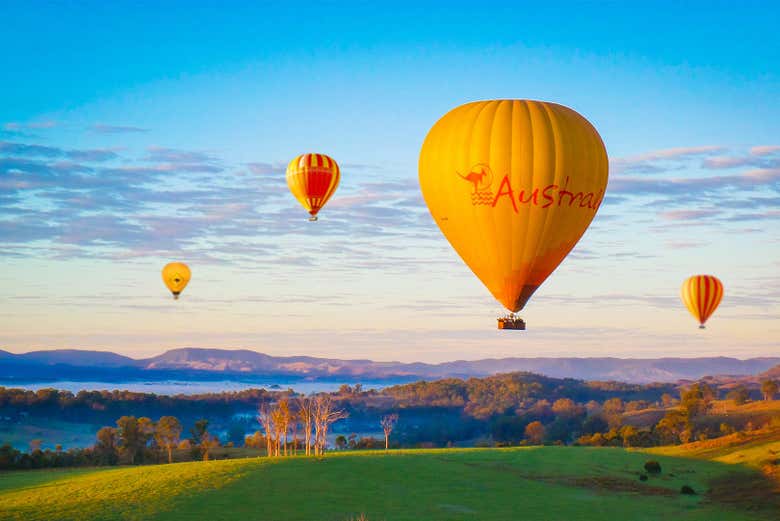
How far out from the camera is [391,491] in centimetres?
6288

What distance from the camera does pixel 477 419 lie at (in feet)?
646

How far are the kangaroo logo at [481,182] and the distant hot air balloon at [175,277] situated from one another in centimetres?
3695

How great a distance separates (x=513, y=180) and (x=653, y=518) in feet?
91.1

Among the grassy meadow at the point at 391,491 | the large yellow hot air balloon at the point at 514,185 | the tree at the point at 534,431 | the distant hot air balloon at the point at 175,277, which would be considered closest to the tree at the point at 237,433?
the tree at the point at 534,431

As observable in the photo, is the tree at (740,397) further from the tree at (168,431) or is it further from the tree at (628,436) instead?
the tree at (168,431)

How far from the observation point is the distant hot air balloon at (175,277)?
72.2m

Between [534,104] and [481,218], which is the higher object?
[534,104]

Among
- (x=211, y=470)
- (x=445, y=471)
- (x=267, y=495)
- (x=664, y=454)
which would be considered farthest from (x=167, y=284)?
(x=664, y=454)

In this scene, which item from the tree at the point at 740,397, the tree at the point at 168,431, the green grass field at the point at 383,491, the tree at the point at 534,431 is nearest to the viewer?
the green grass field at the point at 383,491

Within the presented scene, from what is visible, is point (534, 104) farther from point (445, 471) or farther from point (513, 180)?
point (445, 471)

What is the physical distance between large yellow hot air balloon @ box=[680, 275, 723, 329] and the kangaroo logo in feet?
83.0

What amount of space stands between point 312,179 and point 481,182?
17.7m

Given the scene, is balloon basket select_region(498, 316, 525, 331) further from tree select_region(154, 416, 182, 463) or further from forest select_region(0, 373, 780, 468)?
tree select_region(154, 416, 182, 463)

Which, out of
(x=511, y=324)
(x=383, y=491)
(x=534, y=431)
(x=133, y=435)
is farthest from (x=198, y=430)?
(x=511, y=324)
